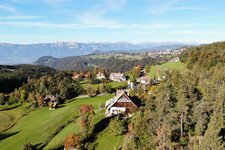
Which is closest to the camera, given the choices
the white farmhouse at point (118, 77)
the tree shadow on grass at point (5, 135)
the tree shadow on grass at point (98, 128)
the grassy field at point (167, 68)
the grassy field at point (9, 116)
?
the tree shadow on grass at point (98, 128)

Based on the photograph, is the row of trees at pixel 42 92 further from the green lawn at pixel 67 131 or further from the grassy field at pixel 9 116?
the green lawn at pixel 67 131

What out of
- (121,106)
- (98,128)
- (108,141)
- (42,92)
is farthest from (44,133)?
(42,92)

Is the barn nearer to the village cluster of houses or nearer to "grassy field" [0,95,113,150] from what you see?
"grassy field" [0,95,113,150]

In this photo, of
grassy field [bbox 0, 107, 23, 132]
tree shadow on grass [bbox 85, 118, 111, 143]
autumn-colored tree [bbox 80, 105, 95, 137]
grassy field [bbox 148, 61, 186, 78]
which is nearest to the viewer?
tree shadow on grass [bbox 85, 118, 111, 143]

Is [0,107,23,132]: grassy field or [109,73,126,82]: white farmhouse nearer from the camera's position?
[0,107,23,132]: grassy field

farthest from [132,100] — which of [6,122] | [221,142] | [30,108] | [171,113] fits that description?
[30,108]

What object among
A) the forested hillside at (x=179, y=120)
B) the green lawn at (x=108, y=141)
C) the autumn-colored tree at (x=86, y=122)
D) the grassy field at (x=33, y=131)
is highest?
the forested hillside at (x=179, y=120)

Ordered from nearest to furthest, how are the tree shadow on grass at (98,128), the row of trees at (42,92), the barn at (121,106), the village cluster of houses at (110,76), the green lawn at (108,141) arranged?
the green lawn at (108,141) → the tree shadow on grass at (98,128) → the barn at (121,106) → the row of trees at (42,92) → the village cluster of houses at (110,76)

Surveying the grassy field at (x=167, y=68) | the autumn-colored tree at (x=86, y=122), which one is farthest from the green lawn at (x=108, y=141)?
the grassy field at (x=167, y=68)

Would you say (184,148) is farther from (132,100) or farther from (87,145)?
(132,100)

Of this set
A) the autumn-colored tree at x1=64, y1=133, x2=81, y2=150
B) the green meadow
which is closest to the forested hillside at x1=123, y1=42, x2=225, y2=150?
the green meadow

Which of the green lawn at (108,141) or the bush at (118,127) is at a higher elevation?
the bush at (118,127)
